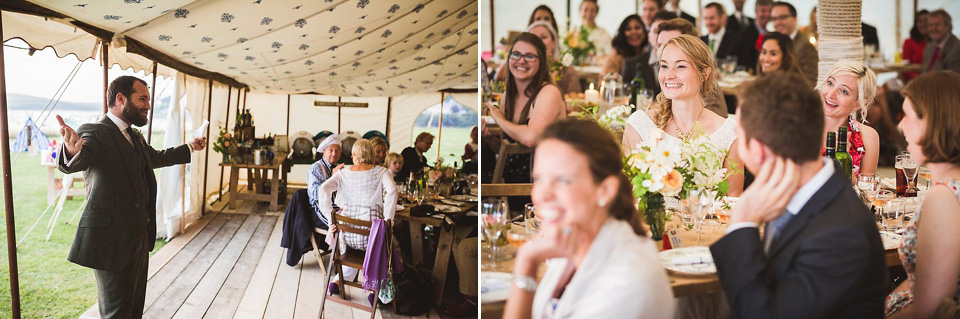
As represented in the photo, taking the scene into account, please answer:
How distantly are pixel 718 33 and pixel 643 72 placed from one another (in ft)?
6.28

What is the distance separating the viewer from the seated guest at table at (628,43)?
252 inches

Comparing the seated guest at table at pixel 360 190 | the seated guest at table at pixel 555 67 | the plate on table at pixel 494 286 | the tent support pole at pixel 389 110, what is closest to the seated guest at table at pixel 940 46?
the seated guest at table at pixel 555 67

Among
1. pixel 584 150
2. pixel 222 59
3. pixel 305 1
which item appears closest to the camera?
pixel 584 150

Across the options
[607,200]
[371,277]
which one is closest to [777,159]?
[607,200]

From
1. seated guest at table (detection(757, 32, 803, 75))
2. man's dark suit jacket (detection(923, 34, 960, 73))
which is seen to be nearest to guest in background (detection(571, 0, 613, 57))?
seated guest at table (detection(757, 32, 803, 75))

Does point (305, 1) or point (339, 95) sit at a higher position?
point (305, 1)

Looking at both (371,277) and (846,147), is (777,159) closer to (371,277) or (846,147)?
(846,147)

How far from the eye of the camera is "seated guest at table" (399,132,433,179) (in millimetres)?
4566

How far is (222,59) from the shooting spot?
393cm

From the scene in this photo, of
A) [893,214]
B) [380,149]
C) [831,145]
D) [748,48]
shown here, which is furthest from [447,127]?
[893,214]

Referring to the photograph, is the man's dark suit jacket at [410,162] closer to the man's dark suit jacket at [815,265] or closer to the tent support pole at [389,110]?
the tent support pole at [389,110]

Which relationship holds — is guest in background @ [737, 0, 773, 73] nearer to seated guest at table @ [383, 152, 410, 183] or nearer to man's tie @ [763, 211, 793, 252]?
seated guest at table @ [383, 152, 410, 183]

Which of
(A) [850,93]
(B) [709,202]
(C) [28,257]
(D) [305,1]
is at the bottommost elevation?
(C) [28,257]

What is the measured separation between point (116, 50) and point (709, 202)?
3368mm
